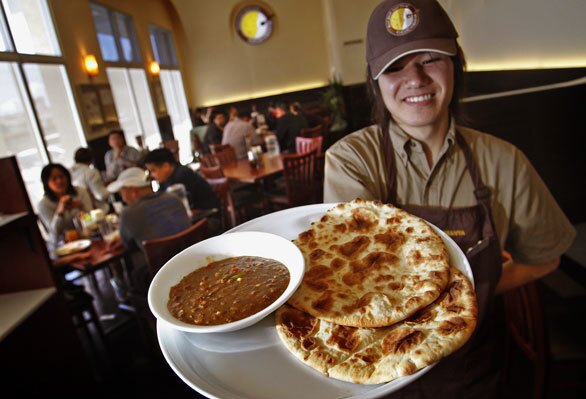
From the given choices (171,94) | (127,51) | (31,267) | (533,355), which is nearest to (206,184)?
(31,267)

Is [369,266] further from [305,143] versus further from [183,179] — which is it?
[305,143]

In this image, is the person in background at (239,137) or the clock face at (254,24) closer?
the person in background at (239,137)

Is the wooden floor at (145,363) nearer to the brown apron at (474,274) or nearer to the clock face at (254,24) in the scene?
the brown apron at (474,274)

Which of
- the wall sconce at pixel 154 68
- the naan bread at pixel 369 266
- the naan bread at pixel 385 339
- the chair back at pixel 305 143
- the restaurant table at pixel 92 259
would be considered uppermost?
→ the wall sconce at pixel 154 68

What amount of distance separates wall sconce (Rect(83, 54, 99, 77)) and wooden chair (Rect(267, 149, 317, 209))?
1.69 metres

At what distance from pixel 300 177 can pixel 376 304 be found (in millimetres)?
2845

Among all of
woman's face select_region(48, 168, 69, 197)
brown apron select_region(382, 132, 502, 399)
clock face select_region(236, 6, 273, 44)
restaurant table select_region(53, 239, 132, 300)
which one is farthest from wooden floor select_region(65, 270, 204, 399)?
clock face select_region(236, 6, 273, 44)

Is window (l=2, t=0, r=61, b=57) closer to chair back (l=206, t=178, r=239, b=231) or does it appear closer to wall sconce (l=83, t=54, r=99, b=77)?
wall sconce (l=83, t=54, r=99, b=77)

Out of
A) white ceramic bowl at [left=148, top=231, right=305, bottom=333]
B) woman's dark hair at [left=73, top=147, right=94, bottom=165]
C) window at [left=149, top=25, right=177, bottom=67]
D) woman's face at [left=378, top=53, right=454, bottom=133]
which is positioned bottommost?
white ceramic bowl at [left=148, top=231, right=305, bottom=333]

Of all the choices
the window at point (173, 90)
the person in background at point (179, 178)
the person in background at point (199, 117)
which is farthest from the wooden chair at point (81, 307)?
the person in background at point (199, 117)

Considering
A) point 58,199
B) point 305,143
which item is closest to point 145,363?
point 58,199

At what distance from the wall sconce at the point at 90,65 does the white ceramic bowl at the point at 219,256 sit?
101 inches

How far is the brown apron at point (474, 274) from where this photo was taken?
73cm

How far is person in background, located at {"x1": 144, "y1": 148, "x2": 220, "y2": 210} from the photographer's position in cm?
266
